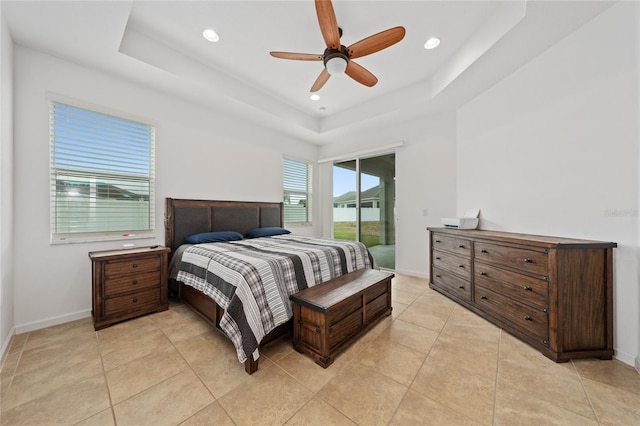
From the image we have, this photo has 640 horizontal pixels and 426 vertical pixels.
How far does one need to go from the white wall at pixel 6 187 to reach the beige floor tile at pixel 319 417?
2426 millimetres

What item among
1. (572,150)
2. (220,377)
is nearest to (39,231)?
(220,377)

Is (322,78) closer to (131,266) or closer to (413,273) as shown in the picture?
(131,266)

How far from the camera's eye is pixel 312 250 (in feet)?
8.23

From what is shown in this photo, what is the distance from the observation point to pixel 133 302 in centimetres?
253

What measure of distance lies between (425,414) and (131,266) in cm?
294

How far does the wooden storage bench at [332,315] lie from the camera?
5.96 ft

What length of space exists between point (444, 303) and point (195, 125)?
4312 millimetres

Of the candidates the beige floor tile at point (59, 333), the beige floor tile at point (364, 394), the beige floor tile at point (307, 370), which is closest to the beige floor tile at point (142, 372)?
the beige floor tile at point (307, 370)

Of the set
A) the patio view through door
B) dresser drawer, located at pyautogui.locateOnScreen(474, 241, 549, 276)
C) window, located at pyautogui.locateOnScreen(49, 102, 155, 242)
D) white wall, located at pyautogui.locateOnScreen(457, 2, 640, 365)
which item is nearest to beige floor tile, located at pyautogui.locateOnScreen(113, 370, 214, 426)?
window, located at pyautogui.locateOnScreen(49, 102, 155, 242)

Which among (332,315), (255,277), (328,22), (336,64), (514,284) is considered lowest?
(332,315)

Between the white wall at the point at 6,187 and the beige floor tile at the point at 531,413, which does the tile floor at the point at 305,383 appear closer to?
the beige floor tile at the point at 531,413

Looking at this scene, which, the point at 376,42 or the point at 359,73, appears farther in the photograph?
the point at 359,73

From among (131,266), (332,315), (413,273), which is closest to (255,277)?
(332,315)

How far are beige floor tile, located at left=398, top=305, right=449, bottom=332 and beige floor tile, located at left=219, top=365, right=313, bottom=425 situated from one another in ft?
4.79
